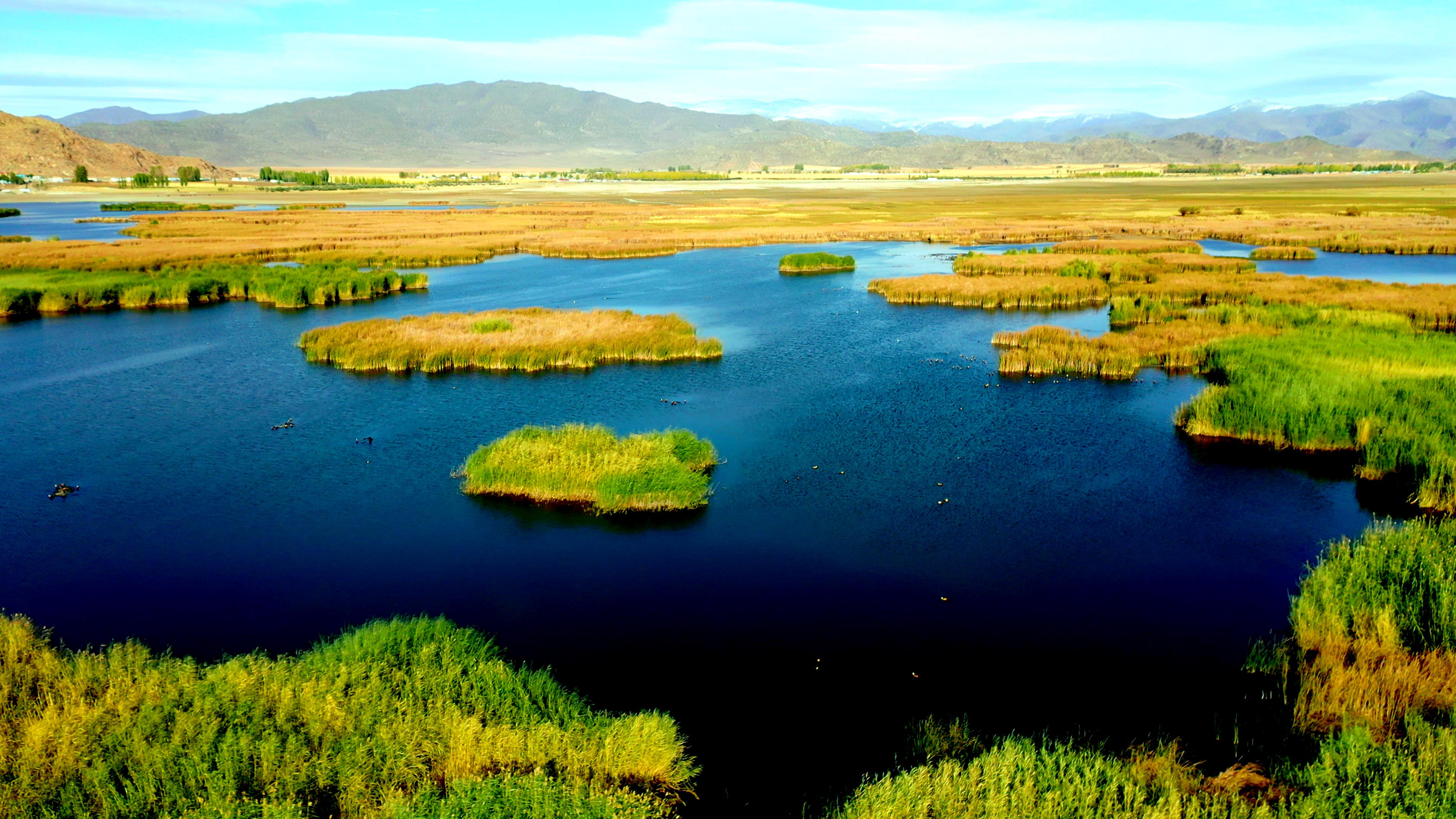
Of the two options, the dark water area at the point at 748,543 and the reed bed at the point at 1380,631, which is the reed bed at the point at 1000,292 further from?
the reed bed at the point at 1380,631

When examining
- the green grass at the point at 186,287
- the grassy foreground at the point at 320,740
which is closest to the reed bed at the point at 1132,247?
the green grass at the point at 186,287

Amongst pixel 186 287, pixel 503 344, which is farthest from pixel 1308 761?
pixel 186 287

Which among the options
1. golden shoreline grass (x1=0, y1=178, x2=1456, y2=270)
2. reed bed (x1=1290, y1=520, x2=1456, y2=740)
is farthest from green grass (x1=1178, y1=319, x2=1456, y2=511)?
golden shoreline grass (x1=0, y1=178, x2=1456, y2=270)

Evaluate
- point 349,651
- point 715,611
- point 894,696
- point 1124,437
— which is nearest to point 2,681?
point 349,651

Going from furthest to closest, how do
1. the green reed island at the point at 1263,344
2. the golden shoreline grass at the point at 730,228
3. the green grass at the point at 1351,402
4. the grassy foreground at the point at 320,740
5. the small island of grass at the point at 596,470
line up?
1. the golden shoreline grass at the point at 730,228
2. the green reed island at the point at 1263,344
3. the green grass at the point at 1351,402
4. the small island of grass at the point at 596,470
5. the grassy foreground at the point at 320,740

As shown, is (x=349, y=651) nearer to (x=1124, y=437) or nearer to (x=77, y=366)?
(x=1124, y=437)
